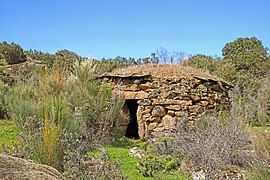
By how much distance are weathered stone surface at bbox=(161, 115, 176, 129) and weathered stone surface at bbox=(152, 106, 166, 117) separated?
179 millimetres

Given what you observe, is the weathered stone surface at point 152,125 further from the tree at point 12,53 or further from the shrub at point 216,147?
the tree at point 12,53

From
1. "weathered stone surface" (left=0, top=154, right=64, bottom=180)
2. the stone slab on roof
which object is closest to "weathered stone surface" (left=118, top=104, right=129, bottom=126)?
the stone slab on roof

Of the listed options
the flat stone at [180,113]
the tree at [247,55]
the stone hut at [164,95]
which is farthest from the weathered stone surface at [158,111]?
the tree at [247,55]

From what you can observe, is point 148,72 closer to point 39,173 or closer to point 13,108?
point 13,108

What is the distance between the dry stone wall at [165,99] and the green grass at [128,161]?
3.02 feet

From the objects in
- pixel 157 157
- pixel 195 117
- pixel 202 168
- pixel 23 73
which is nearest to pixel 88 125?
pixel 157 157

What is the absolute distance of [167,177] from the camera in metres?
6.04

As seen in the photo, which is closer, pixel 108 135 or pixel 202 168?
pixel 202 168

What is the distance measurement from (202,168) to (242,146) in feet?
5.55

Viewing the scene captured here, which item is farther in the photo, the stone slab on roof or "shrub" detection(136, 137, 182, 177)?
the stone slab on roof

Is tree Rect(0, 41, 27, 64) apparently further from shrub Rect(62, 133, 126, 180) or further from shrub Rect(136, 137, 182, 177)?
shrub Rect(62, 133, 126, 180)

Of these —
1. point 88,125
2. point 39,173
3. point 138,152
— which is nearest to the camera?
point 39,173

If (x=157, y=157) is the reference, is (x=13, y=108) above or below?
above

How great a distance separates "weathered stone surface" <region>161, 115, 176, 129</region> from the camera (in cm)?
1027
